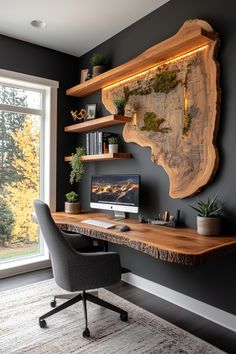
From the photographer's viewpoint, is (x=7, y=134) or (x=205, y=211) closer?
(x=205, y=211)

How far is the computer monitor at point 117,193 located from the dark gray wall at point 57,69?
2.52ft

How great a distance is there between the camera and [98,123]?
317cm

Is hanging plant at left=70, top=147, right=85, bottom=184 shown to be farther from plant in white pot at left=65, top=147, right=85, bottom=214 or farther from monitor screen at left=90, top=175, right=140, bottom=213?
monitor screen at left=90, top=175, right=140, bottom=213

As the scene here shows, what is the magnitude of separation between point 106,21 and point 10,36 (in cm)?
115

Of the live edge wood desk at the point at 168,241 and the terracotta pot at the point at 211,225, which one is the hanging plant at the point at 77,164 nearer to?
the live edge wood desk at the point at 168,241

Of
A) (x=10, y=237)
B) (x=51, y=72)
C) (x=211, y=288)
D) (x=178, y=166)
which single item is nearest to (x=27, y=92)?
(x=51, y=72)

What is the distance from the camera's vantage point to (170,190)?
2590 millimetres

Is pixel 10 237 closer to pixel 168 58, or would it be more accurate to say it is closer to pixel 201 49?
pixel 168 58

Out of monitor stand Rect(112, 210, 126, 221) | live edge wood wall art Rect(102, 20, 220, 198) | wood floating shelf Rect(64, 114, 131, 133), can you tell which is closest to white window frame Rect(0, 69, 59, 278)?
wood floating shelf Rect(64, 114, 131, 133)

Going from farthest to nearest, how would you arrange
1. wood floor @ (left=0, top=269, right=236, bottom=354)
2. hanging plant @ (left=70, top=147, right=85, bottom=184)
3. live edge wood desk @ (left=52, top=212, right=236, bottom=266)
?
hanging plant @ (left=70, top=147, right=85, bottom=184) < wood floor @ (left=0, top=269, right=236, bottom=354) < live edge wood desk @ (left=52, top=212, right=236, bottom=266)

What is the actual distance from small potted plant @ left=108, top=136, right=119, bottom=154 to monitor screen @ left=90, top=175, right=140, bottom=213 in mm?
281

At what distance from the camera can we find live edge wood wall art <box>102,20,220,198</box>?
89.0 inches

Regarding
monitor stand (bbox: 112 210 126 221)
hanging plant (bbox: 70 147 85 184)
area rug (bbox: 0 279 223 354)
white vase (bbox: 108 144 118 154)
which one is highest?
white vase (bbox: 108 144 118 154)

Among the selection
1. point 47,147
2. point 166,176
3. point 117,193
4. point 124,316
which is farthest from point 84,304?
point 47,147
